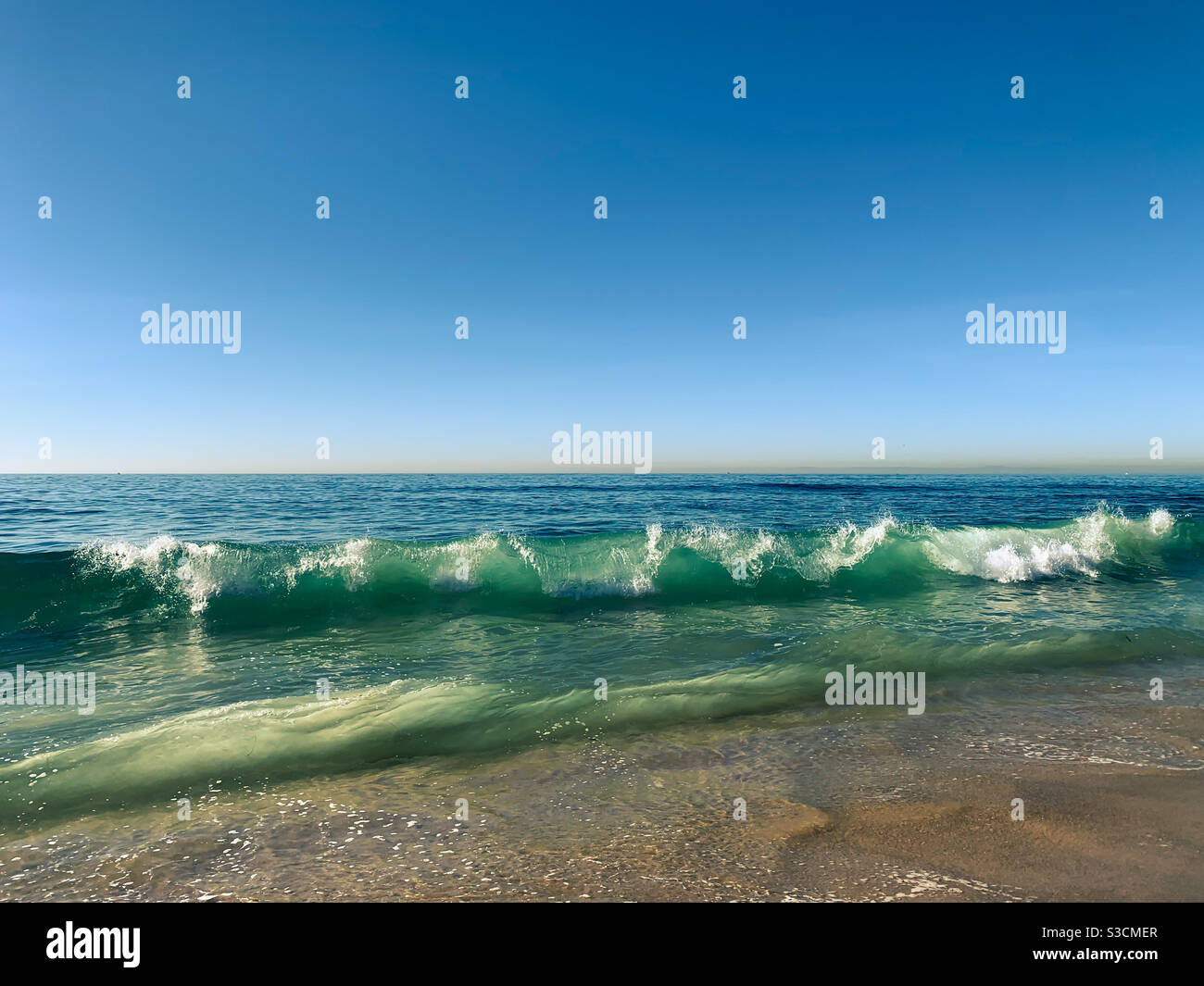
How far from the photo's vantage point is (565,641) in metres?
10.3

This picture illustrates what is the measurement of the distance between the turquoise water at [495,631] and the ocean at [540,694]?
2.4 inches

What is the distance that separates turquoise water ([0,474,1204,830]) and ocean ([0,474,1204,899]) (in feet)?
0.20

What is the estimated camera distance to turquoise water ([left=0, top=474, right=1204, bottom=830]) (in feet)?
19.9

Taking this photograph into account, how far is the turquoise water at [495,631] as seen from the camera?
19.9 feet

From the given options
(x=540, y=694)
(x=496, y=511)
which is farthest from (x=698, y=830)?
(x=496, y=511)
